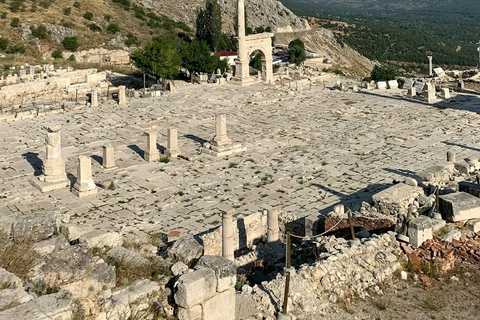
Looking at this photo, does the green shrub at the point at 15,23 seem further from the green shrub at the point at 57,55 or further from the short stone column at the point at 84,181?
the short stone column at the point at 84,181

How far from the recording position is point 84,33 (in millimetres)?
51000

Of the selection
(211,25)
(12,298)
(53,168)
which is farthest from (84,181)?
(211,25)

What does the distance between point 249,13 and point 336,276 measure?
9015 cm

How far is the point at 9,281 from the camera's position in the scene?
7109mm

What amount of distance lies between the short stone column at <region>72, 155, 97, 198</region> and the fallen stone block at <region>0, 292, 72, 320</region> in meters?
9.82

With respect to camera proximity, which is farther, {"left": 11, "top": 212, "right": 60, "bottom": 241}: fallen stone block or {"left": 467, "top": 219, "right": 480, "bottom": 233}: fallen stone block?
{"left": 467, "top": 219, "right": 480, "bottom": 233}: fallen stone block

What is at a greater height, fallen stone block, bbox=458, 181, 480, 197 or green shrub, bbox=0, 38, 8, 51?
green shrub, bbox=0, 38, 8, 51

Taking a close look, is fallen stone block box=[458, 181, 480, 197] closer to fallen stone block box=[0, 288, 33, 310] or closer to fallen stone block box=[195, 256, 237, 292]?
fallen stone block box=[195, 256, 237, 292]

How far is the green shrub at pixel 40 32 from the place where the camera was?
47.3m

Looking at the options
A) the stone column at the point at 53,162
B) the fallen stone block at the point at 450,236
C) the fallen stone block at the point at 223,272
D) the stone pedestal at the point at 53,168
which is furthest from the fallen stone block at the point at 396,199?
the stone column at the point at 53,162

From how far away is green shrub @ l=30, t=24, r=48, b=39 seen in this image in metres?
47.3

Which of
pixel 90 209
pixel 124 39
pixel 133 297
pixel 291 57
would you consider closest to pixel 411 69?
pixel 291 57

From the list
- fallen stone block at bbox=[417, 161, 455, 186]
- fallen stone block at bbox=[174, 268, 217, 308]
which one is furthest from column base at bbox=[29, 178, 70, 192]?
fallen stone block at bbox=[417, 161, 455, 186]

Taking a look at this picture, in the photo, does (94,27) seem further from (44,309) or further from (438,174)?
(44,309)
